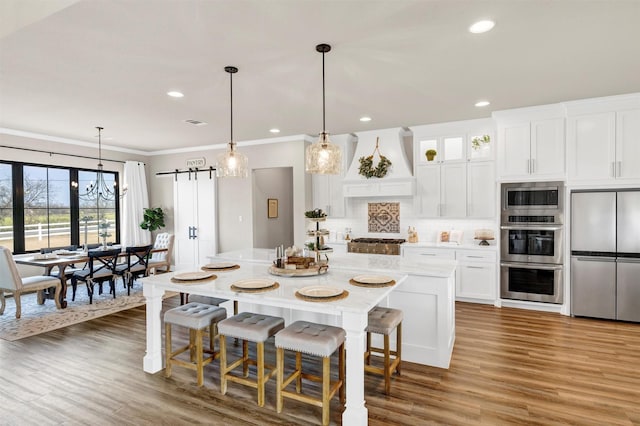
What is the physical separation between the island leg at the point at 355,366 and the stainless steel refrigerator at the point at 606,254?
12.7 ft

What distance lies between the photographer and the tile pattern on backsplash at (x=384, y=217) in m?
6.23

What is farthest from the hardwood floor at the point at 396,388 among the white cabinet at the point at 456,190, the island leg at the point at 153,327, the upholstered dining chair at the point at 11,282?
the white cabinet at the point at 456,190

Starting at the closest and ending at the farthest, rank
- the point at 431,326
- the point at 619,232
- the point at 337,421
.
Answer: the point at 337,421
the point at 431,326
the point at 619,232

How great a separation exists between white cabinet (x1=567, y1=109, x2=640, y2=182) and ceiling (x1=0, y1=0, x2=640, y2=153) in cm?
40

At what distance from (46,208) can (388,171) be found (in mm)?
6228

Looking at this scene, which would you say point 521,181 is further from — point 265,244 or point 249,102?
point 265,244

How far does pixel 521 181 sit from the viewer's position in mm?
4883

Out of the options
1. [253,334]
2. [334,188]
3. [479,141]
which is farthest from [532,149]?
[253,334]

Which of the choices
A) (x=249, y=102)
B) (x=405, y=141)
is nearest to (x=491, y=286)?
(x=405, y=141)

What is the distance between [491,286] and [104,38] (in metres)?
5.34

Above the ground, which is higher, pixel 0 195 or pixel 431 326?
pixel 0 195

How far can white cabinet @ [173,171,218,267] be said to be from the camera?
7324mm

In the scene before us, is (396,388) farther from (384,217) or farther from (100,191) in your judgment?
(100,191)

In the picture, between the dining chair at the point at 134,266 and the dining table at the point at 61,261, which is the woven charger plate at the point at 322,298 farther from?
the dining chair at the point at 134,266
